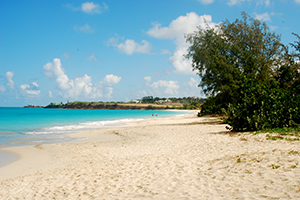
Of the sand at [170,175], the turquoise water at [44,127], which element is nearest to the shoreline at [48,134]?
the turquoise water at [44,127]

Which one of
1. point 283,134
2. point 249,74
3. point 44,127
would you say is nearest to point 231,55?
point 249,74

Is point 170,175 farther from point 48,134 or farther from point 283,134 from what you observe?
point 48,134

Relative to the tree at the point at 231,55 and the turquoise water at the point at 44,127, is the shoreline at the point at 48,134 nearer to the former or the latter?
the turquoise water at the point at 44,127

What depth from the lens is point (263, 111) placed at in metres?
14.4

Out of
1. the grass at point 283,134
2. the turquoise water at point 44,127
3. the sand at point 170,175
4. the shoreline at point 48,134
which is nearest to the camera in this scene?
the sand at point 170,175

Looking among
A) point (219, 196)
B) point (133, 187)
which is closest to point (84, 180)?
point (133, 187)

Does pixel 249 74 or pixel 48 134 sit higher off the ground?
pixel 249 74

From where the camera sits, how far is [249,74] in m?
23.6

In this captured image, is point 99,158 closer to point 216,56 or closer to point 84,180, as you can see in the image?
point 84,180

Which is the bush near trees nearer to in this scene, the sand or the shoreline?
the sand

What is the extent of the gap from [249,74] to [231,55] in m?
3.15

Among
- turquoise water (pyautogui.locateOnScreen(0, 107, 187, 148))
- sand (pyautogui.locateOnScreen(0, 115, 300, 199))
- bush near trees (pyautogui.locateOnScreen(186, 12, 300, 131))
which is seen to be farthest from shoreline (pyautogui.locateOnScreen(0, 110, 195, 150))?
bush near trees (pyautogui.locateOnScreen(186, 12, 300, 131))

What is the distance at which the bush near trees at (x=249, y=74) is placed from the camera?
567 inches

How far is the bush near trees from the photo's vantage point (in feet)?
47.3
